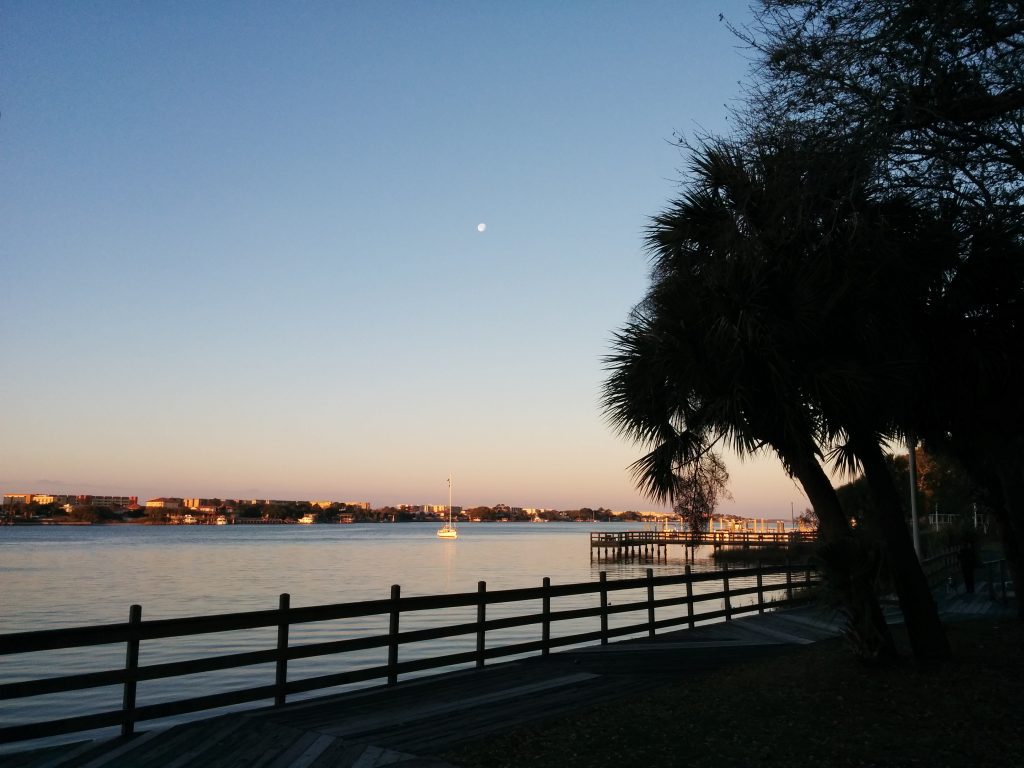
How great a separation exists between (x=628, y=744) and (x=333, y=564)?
253 feet

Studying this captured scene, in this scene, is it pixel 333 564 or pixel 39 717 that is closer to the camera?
pixel 39 717

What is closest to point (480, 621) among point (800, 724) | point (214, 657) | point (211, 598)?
point (214, 657)

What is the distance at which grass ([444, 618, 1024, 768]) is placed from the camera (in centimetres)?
790

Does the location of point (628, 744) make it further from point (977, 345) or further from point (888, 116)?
point (977, 345)

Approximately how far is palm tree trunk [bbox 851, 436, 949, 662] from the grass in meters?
0.49

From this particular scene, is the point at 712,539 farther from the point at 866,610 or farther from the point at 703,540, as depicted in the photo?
the point at 866,610

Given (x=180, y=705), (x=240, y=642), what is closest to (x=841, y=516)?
(x=180, y=705)

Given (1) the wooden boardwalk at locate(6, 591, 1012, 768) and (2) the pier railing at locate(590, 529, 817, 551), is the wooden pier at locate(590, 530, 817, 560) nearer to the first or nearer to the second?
(2) the pier railing at locate(590, 529, 817, 551)

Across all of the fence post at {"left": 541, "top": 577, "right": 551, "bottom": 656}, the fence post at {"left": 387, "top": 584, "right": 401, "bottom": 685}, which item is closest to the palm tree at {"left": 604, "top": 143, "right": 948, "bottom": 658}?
the fence post at {"left": 541, "top": 577, "right": 551, "bottom": 656}

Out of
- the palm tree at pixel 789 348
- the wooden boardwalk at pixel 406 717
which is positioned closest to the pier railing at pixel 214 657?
the wooden boardwalk at pixel 406 717

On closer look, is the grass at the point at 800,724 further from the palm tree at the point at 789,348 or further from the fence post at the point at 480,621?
the fence post at the point at 480,621

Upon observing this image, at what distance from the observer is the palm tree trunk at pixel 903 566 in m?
13.0

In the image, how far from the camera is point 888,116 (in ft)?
31.5

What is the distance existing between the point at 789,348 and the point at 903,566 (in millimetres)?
3946
